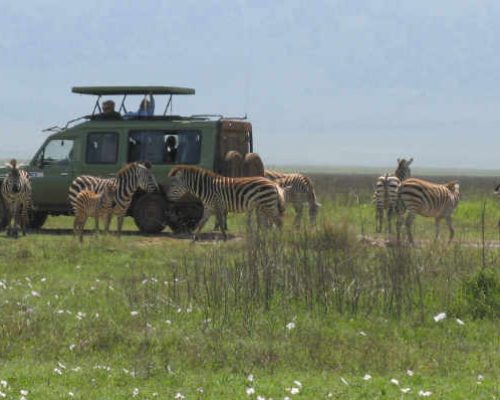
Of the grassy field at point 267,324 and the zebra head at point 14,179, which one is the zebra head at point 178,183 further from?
the grassy field at point 267,324

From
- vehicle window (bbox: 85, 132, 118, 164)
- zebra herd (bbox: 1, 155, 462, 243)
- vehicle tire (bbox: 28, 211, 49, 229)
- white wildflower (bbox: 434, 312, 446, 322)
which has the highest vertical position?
vehicle window (bbox: 85, 132, 118, 164)

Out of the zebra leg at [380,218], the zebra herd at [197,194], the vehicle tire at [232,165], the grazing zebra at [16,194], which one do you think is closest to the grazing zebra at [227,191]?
the zebra herd at [197,194]

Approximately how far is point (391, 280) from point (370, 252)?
200cm

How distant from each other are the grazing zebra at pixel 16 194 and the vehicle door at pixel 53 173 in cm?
75

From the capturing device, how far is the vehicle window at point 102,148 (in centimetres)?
2481

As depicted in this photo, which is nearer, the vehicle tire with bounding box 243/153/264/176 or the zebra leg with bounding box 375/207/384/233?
the vehicle tire with bounding box 243/153/264/176

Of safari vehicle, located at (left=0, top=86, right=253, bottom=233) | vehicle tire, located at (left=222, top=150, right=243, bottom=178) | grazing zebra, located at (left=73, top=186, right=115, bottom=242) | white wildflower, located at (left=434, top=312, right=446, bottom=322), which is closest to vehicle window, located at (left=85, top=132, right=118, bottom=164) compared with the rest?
safari vehicle, located at (left=0, top=86, right=253, bottom=233)

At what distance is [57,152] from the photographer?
83.6 ft

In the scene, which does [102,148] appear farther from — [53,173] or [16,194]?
[16,194]

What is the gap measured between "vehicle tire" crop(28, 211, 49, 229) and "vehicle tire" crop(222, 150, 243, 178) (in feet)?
14.7

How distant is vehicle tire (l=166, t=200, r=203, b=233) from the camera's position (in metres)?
24.8

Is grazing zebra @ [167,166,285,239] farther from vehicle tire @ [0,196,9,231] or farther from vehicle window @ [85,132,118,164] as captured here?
vehicle tire @ [0,196,9,231]

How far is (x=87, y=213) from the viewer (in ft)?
74.2

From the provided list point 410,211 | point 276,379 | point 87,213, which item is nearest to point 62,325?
point 276,379
